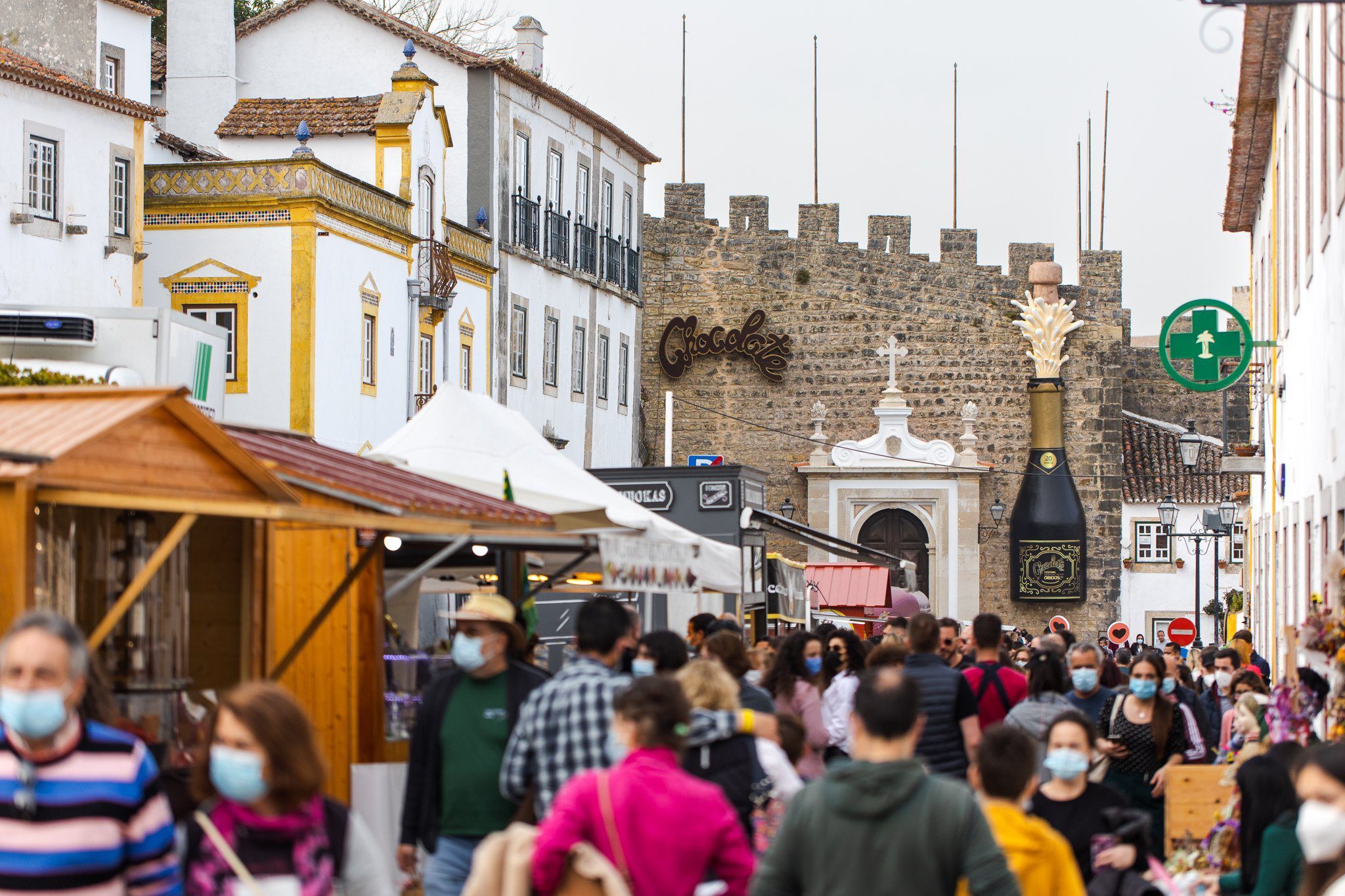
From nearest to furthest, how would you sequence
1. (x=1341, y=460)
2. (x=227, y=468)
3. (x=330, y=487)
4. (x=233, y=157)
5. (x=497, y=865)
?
(x=497, y=865), (x=227, y=468), (x=330, y=487), (x=1341, y=460), (x=233, y=157)

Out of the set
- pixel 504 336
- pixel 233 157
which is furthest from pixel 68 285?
pixel 504 336

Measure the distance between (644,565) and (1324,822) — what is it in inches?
244

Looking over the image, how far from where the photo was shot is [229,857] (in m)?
4.44

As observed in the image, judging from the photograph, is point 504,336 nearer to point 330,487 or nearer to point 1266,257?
point 1266,257

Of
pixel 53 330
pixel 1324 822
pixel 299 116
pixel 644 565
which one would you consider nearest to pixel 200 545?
pixel 644 565

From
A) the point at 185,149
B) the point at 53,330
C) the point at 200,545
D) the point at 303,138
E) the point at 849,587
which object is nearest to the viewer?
the point at 200,545

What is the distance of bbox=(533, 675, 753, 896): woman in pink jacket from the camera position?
5.17 meters

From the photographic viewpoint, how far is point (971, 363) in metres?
42.6

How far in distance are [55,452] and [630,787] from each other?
2.34 meters

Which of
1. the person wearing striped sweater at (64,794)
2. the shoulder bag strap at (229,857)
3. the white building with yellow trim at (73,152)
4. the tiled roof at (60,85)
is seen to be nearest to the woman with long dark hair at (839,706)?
the shoulder bag strap at (229,857)

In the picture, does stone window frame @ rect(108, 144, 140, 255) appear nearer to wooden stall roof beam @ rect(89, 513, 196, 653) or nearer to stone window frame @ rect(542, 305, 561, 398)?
stone window frame @ rect(542, 305, 561, 398)

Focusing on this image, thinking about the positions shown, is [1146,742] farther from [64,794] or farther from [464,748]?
[64,794]

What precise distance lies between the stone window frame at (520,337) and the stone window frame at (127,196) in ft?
31.3

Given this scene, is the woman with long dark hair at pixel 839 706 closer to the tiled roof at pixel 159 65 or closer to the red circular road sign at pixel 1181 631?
the red circular road sign at pixel 1181 631
